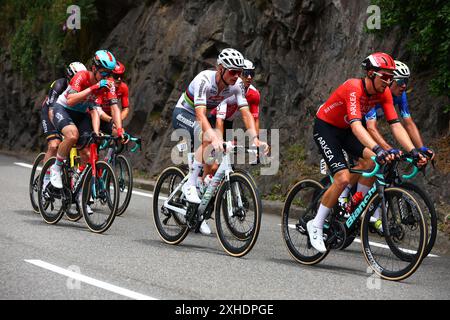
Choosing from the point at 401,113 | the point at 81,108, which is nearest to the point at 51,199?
the point at 81,108

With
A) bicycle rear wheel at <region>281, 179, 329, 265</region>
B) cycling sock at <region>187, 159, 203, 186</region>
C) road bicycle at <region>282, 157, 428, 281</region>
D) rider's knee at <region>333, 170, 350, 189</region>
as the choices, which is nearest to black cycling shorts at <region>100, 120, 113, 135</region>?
cycling sock at <region>187, 159, 203, 186</region>

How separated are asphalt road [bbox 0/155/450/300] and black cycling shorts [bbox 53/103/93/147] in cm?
117

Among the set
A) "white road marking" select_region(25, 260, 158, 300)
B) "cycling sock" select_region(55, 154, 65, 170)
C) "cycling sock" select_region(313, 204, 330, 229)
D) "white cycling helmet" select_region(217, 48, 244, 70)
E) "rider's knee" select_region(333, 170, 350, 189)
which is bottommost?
"white road marking" select_region(25, 260, 158, 300)

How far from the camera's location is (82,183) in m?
11.9

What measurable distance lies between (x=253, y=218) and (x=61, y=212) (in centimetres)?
346

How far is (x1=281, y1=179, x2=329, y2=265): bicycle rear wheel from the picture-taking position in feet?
32.1

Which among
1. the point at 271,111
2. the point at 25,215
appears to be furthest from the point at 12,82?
the point at 25,215

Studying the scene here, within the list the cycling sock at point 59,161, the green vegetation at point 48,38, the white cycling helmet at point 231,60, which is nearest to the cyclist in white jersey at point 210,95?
the white cycling helmet at point 231,60

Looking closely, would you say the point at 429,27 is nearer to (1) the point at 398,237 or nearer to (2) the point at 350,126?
(2) the point at 350,126

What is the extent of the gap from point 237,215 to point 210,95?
62.8 inches

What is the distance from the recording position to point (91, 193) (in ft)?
38.4

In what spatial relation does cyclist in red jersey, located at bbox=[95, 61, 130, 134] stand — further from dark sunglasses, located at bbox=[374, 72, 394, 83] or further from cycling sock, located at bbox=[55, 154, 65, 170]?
dark sunglasses, located at bbox=[374, 72, 394, 83]

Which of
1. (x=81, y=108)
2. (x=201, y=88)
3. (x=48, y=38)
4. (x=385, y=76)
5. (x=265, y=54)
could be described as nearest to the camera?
(x=385, y=76)

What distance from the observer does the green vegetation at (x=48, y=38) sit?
24.9m
